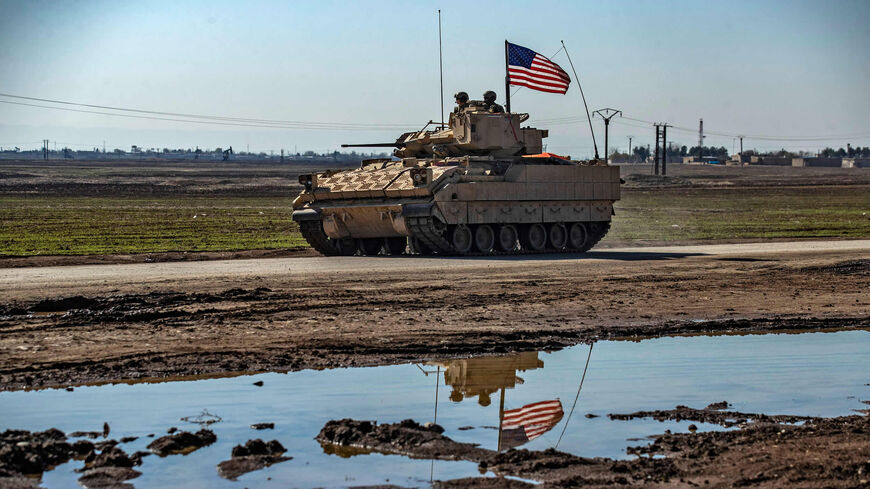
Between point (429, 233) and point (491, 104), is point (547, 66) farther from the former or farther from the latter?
point (429, 233)

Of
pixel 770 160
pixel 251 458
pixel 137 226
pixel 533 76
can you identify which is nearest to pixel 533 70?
pixel 533 76

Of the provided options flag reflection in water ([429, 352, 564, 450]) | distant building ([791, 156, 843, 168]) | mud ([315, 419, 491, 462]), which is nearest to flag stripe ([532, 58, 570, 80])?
flag reflection in water ([429, 352, 564, 450])

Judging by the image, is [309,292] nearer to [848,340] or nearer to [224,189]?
[848,340]

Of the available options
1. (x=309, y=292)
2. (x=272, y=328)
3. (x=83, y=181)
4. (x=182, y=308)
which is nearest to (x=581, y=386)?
(x=272, y=328)

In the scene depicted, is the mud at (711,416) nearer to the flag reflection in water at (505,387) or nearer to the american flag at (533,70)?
the flag reflection in water at (505,387)

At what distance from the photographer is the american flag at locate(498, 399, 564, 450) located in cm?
849

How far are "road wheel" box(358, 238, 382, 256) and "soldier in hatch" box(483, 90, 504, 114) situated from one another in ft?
14.3

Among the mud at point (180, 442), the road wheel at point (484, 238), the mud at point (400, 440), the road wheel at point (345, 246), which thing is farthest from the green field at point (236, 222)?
the mud at point (400, 440)

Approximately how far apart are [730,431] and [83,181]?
89568mm

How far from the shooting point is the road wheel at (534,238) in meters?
29.4

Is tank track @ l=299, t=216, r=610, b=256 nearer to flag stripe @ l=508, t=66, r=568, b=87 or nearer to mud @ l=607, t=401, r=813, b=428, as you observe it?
flag stripe @ l=508, t=66, r=568, b=87

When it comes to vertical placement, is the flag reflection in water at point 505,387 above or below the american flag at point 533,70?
below

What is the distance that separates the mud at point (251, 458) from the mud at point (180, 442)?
1.11 feet

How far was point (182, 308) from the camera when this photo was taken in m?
15.4
